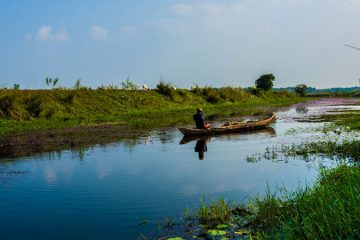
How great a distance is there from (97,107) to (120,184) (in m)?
27.5

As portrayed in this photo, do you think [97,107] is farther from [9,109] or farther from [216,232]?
[216,232]

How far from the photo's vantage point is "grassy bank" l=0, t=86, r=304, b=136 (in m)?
31.2

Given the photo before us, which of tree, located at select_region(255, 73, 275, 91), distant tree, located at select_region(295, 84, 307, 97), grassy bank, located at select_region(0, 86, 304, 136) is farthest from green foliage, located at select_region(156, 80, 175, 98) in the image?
distant tree, located at select_region(295, 84, 307, 97)

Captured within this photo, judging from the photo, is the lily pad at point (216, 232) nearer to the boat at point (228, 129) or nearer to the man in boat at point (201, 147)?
the man in boat at point (201, 147)

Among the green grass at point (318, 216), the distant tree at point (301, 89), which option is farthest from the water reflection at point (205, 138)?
the distant tree at point (301, 89)

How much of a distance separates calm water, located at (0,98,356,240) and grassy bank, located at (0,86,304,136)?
12449mm

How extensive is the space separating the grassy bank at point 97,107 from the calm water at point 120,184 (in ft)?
40.8

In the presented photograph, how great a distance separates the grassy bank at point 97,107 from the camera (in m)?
31.2

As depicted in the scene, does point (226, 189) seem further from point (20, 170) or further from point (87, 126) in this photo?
point (87, 126)

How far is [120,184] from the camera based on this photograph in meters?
12.6

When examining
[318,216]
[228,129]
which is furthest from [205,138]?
[318,216]

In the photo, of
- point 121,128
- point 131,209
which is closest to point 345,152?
point 131,209

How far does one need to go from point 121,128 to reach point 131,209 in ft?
65.8

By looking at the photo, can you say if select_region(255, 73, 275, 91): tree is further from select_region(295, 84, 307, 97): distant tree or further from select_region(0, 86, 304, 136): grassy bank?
select_region(0, 86, 304, 136): grassy bank
